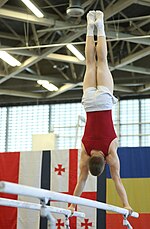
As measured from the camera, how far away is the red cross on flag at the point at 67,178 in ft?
28.6

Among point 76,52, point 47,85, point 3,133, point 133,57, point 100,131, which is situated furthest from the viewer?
point 3,133

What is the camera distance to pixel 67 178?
8.95 meters

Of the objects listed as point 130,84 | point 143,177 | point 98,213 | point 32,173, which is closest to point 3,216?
point 32,173

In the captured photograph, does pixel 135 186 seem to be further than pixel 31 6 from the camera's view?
No

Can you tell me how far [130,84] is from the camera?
14.0m

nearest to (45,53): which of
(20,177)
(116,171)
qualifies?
(20,177)

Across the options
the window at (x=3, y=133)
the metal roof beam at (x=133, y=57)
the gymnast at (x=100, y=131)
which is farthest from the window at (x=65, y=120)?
the gymnast at (x=100, y=131)

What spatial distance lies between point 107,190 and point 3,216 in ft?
6.96

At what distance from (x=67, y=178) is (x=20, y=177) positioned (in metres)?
0.96

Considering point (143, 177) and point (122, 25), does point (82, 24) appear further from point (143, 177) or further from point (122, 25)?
point (143, 177)

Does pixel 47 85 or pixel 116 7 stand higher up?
pixel 116 7

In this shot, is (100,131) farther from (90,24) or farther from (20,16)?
(20,16)

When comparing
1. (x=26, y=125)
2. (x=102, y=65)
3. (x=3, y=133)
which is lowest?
(x=102, y=65)

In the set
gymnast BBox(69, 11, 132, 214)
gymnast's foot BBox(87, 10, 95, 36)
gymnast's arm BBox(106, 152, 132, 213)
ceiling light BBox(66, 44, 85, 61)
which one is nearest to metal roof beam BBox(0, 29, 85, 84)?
ceiling light BBox(66, 44, 85, 61)
